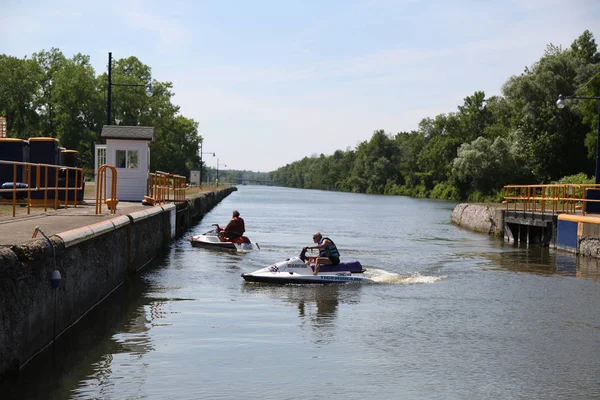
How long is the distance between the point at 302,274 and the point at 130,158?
14.9 metres

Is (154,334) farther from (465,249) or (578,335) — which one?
(465,249)

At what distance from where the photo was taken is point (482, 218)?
4588cm

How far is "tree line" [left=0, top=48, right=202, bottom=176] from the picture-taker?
85375mm

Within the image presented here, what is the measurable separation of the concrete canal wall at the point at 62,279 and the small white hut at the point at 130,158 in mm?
10880

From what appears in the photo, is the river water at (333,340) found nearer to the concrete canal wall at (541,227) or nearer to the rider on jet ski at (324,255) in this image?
the rider on jet ski at (324,255)

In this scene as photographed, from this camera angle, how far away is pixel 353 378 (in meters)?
11.2

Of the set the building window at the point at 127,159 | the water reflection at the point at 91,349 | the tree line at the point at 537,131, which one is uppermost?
the tree line at the point at 537,131

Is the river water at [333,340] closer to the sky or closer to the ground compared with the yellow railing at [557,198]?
closer to the ground

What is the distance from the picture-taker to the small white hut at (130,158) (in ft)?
106

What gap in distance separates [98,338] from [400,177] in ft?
527

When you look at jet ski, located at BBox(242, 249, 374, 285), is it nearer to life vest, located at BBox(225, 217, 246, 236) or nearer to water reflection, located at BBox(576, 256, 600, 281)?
water reflection, located at BBox(576, 256, 600, 281)

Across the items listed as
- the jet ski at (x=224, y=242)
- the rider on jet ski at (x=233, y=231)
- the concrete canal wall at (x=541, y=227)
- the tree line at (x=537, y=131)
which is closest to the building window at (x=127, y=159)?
the jet ski at (x=224, y=242)

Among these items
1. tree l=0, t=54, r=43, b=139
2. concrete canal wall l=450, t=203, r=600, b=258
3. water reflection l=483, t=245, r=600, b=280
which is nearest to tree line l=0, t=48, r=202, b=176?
tree l=0, t=54, r=43, b=139

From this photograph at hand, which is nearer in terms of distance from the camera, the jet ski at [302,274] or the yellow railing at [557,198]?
the jet ski at [302,274]
